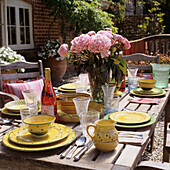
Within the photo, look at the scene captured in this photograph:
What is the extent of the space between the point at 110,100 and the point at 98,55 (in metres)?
0.31

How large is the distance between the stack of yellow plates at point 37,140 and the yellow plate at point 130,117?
0.31m

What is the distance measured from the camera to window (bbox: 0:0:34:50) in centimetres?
613

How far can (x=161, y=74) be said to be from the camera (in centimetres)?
252

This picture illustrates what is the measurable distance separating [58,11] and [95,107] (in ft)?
17.0

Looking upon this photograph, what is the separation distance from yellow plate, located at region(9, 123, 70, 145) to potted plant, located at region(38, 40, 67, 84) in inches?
205

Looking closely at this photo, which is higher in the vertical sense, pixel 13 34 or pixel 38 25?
pixel 38 25

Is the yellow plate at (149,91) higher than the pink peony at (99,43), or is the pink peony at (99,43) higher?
the pink peony at (99,43)

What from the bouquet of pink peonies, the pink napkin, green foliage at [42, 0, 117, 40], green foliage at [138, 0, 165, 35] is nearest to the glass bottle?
the bouquet of pink peonies

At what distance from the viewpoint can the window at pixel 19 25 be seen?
241 inches

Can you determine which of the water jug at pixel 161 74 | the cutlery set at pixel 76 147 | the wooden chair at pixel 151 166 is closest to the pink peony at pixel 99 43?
the cutlery set at pixel 76 147

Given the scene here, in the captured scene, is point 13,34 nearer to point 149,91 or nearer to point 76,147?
point 149,91

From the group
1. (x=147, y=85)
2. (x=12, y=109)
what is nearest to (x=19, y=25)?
(x=147, y=85)

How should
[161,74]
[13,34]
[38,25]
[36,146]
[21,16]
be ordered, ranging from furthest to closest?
1. [38,25]
2. [21,16]
3. [13,34]
4. [161,74]
5. [36,146]

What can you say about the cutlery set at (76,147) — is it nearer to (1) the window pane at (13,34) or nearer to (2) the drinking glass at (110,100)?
(2) the drinking glass at (110,100)
